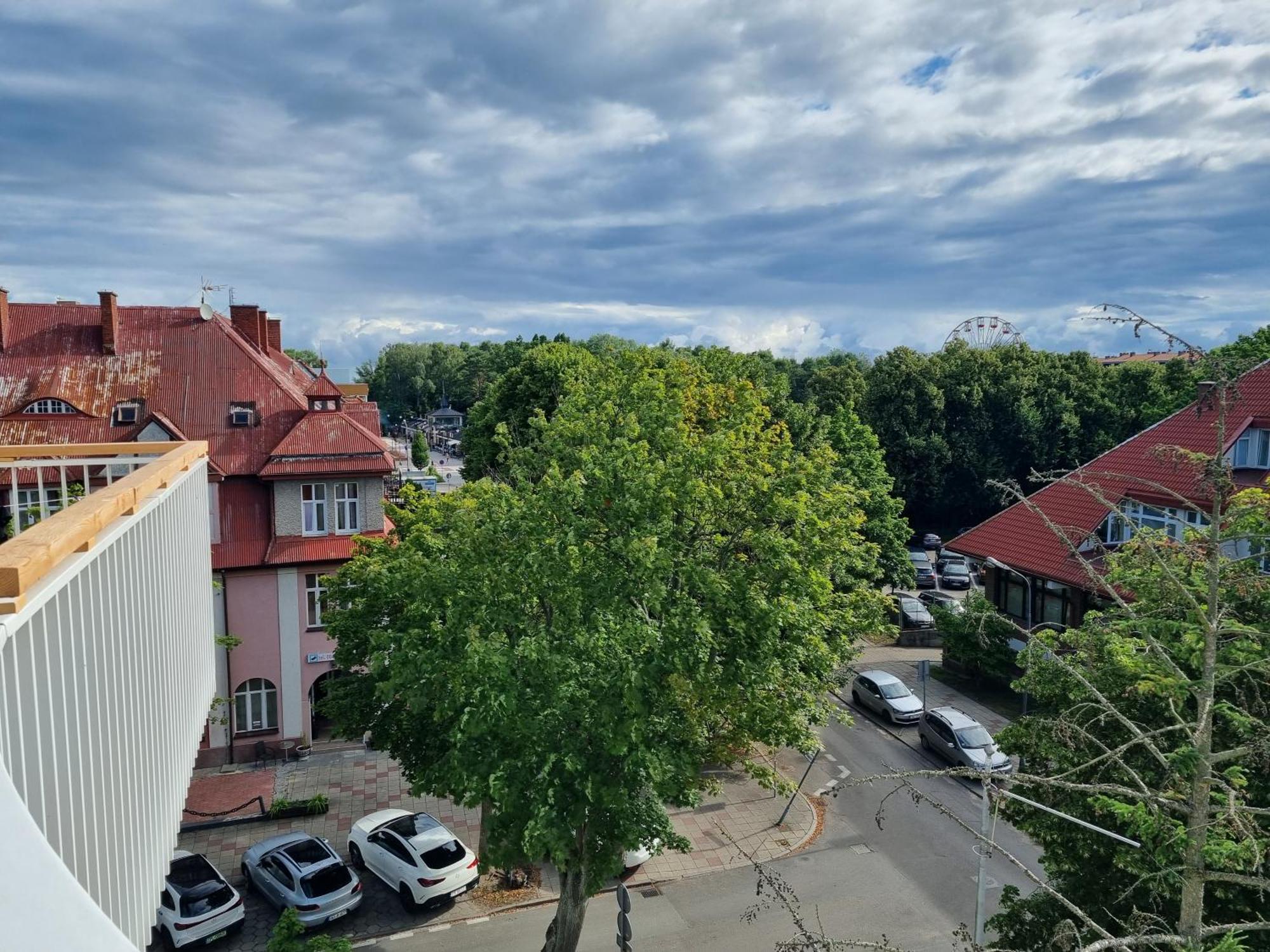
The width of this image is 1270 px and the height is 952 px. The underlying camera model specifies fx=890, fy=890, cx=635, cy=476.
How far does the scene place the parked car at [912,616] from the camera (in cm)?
3934

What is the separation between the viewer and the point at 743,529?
1588 centimetres

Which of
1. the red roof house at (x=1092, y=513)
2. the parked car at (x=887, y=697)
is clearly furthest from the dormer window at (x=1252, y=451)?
the parked car at (x=887, y=697)

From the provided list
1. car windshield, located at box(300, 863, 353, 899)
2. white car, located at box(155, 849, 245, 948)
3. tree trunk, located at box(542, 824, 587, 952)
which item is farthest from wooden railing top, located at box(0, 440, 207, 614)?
car windshield, located at box(300, 863, 353, 899)

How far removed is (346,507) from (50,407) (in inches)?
340

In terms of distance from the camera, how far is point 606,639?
12.8 m

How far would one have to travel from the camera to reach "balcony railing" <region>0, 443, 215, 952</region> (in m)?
2.39

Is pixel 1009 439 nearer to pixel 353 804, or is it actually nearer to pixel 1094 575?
pixel 353 804

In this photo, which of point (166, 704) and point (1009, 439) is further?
point (1009, 439)

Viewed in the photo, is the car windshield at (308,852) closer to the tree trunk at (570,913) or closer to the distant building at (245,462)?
the tree trunk at (570,913)

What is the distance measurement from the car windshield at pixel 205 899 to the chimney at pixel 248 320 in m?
22.7

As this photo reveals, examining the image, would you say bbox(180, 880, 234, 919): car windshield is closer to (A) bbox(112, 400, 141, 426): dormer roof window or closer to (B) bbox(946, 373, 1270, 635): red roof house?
(A) bbox(112, 400, 141, 426): dormer roof window

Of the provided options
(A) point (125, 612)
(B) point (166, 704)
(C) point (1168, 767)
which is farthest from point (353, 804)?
(C) point (1168, 767)

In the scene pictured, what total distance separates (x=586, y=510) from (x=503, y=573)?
5.88ft

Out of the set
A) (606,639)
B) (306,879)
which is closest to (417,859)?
(306,879)
